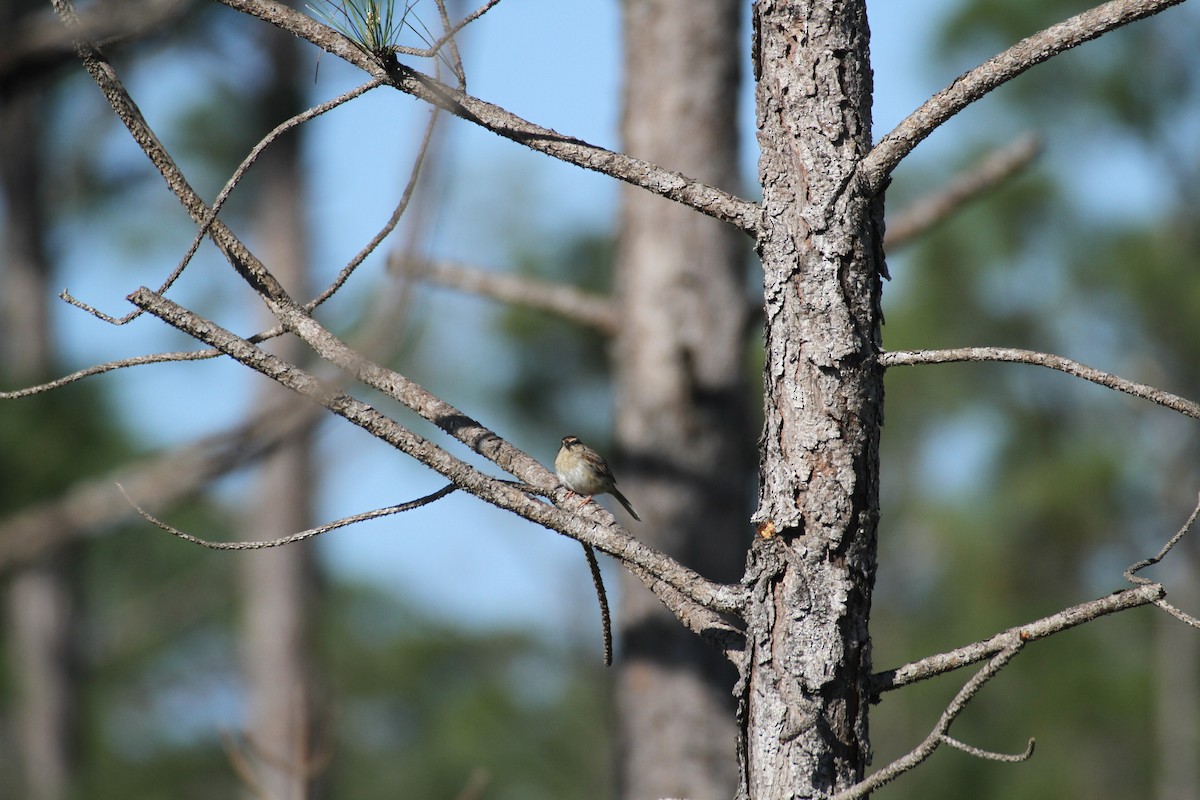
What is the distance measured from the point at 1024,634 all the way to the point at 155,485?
69.1 inches

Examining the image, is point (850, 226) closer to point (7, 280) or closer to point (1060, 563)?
point (7, 280)

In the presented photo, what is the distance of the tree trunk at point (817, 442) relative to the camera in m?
1.54

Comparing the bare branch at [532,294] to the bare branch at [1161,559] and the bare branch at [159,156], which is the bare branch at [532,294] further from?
the bare branch at [1161,559]

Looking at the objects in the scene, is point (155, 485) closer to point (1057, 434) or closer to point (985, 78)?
point (985, 78)

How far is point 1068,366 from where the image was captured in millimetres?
1446

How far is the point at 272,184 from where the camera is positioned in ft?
29.7

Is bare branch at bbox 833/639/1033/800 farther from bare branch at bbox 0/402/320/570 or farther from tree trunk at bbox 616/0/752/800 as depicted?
tree trunk at bbox 616/0/752/800

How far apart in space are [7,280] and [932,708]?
13.2m

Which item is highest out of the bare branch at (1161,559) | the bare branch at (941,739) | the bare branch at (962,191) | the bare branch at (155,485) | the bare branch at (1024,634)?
the bare branch at (962,191)

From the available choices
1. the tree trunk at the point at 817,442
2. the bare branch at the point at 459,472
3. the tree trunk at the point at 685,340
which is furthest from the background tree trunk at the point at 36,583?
the tree trunk at the point at 817,442

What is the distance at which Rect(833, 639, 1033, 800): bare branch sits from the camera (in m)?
1.42

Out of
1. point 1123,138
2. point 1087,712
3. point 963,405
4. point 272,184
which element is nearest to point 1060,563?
point 1087,712

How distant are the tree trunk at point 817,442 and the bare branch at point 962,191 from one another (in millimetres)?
3127

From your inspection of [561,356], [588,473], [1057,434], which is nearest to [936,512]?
[1057,434]
